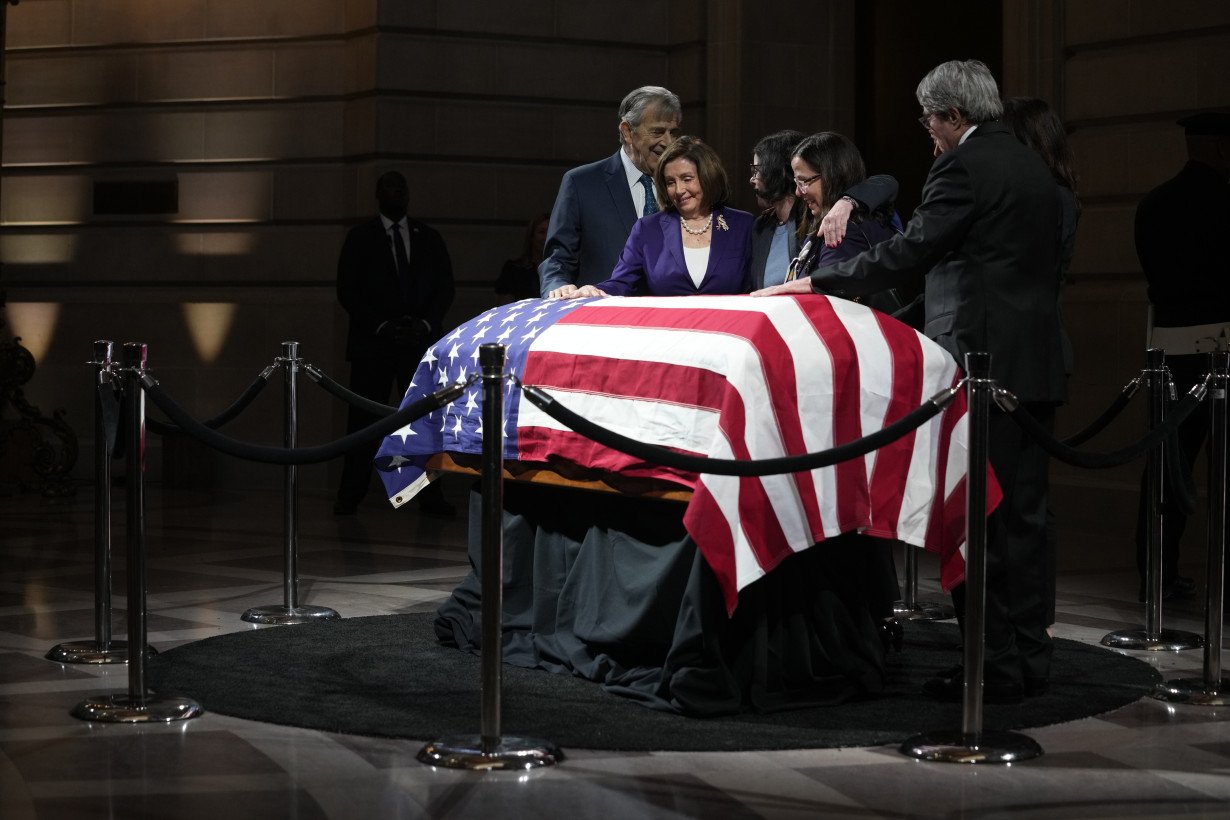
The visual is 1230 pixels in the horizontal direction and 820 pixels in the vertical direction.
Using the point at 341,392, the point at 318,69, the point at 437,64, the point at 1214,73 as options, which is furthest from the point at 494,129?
the point at 341,392

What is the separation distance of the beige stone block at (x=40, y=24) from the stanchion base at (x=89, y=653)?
843 cm

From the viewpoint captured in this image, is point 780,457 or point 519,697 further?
point 519,697

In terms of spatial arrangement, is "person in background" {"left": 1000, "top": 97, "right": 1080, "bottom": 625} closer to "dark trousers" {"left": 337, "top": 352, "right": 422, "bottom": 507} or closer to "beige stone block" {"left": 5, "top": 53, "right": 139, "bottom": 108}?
"dark trousers" {"left": 337, "top": 352, "right": 422, "bottom": 507}

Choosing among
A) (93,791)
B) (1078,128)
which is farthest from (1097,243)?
(93,791)

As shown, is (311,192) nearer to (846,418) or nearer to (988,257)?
(988,257)

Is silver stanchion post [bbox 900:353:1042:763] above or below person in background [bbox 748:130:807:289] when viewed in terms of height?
below

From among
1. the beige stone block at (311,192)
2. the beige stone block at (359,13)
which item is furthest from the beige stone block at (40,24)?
the beige stone block at (359,13)

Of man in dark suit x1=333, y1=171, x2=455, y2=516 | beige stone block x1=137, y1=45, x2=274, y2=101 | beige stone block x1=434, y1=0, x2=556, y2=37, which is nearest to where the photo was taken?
man in dark suit x1=333, y1=171, x2=455, y2=516

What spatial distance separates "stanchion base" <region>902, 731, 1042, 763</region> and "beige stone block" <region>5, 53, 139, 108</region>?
398 inches

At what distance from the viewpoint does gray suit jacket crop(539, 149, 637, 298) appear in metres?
7.04

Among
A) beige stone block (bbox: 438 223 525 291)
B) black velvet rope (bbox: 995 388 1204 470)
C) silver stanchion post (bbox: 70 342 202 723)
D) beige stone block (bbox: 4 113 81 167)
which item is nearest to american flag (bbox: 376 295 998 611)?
black velvet rope (bbox: 995 388 1204 470)

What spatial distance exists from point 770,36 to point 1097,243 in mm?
3278

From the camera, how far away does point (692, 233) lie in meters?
6.41

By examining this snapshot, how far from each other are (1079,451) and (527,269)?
21.4ft
